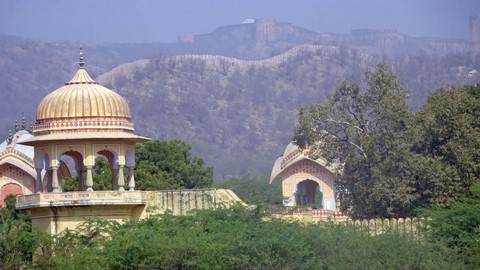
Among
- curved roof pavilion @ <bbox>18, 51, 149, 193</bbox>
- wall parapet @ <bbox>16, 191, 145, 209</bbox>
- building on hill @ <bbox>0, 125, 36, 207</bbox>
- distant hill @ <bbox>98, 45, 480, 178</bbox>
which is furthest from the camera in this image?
distant hill @ <bbox>98, 45, 480, 178</bbox>

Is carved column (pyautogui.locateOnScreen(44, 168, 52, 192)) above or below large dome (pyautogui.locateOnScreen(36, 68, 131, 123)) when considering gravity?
below

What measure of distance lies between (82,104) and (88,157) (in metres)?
0.99

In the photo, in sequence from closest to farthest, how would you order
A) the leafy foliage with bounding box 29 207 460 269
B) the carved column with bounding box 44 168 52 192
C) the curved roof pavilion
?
the leafy foliage with bounding box 29 207 460 269, the curved roof pavilion, the carved column with bounding box 44 168 52 192

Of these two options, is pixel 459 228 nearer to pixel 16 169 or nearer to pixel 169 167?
pixel 169 167

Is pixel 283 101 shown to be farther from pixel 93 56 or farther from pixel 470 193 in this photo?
pixel 470 193

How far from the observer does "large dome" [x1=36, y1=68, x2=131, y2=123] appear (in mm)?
30703

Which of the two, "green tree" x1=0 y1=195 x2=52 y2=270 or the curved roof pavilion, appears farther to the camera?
the curved roof pavilion

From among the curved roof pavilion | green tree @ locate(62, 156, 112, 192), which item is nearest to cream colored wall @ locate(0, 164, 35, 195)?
green tree @ locate(62, 156, 112, 192)

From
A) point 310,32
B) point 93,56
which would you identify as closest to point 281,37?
point 310,32

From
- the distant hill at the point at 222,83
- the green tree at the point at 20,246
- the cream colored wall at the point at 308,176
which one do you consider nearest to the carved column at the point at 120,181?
the green tree at the point at 20,246

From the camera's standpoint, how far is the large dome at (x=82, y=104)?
3070 cm

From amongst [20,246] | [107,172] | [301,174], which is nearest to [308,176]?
[301,174]

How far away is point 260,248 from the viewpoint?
2798 cm

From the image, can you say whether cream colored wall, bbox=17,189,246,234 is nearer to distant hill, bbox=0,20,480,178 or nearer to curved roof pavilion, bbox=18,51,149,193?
curved roof pavilion, bbox=18,51,149,193
